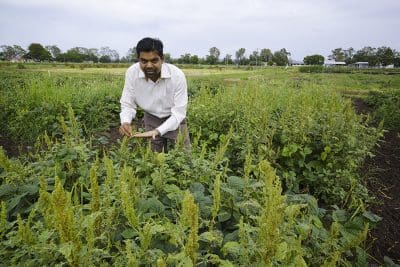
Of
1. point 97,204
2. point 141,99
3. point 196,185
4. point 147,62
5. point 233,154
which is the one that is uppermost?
point 147,62

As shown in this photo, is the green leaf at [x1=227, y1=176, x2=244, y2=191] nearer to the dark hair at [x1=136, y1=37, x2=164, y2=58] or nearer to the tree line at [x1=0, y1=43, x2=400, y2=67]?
the dark hair at [x1=136, y1=37, x2=164, y2=58]

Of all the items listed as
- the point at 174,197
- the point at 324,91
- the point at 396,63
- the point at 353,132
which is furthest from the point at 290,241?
the point at 396,63

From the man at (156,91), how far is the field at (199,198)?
0.33 meters

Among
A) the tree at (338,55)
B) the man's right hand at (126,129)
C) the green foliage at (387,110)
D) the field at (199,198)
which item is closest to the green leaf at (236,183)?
the field at (199,198)

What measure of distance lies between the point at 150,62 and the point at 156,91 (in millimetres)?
412

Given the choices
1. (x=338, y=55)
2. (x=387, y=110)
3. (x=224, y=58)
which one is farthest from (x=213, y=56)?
(x=387, y=110)

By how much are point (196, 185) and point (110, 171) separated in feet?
2.25

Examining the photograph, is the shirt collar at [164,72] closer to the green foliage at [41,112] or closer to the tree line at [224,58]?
the green foliage at [41,112]

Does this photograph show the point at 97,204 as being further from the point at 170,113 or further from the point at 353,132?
the point at 353,132

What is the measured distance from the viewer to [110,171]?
1654mm

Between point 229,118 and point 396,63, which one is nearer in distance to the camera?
point 229,118

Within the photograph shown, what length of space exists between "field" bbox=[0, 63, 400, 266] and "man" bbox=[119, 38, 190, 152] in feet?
1.09

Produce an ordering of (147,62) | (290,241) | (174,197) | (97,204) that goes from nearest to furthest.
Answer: (97,204) → (290,241) → (174,197) → (147,62)

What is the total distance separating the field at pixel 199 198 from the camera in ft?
4.46
